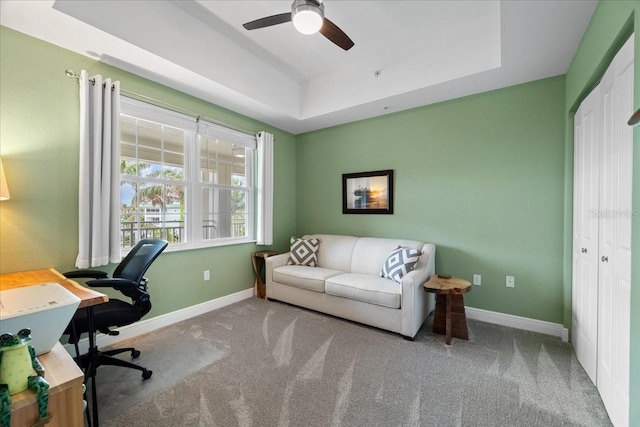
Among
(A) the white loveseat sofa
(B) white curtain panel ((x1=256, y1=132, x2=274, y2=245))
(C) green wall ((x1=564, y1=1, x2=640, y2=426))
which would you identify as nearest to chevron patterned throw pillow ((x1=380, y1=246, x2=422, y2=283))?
(A) the white loveseat sofa

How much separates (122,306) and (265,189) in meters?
2.20

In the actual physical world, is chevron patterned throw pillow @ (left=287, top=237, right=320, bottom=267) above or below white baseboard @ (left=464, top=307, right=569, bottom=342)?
above

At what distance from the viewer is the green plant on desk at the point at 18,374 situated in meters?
0.86

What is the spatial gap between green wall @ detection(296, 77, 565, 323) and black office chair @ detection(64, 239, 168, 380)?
8.62 ft

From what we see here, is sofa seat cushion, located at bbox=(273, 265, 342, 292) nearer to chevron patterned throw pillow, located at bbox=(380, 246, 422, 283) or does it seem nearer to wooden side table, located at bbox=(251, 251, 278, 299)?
wooden side table, located at bbox=(251, 251, 278, 299)

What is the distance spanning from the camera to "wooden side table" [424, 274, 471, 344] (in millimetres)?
2436

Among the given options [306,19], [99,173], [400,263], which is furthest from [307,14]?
[400,263]

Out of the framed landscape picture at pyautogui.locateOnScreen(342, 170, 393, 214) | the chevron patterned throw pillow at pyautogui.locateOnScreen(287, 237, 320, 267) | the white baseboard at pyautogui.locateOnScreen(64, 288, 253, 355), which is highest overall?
the framed landscape picture at pyautogui.locateOnScreen(342, 170, 393, 214)

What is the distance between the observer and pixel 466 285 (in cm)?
249

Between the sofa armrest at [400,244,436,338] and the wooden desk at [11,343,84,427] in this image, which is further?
the sofa armrest at [400,244,436,338]

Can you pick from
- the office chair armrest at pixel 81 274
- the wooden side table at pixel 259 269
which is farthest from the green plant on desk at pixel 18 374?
the wooden side table at pixel 259 269

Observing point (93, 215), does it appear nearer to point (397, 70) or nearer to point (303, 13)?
point (303, 13)

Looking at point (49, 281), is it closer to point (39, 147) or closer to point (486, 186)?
point (39, 147)

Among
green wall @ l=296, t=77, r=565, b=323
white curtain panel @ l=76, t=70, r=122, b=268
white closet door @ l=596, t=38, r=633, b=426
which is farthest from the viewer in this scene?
green wall @ l=296, t=77, r=565, b=323
